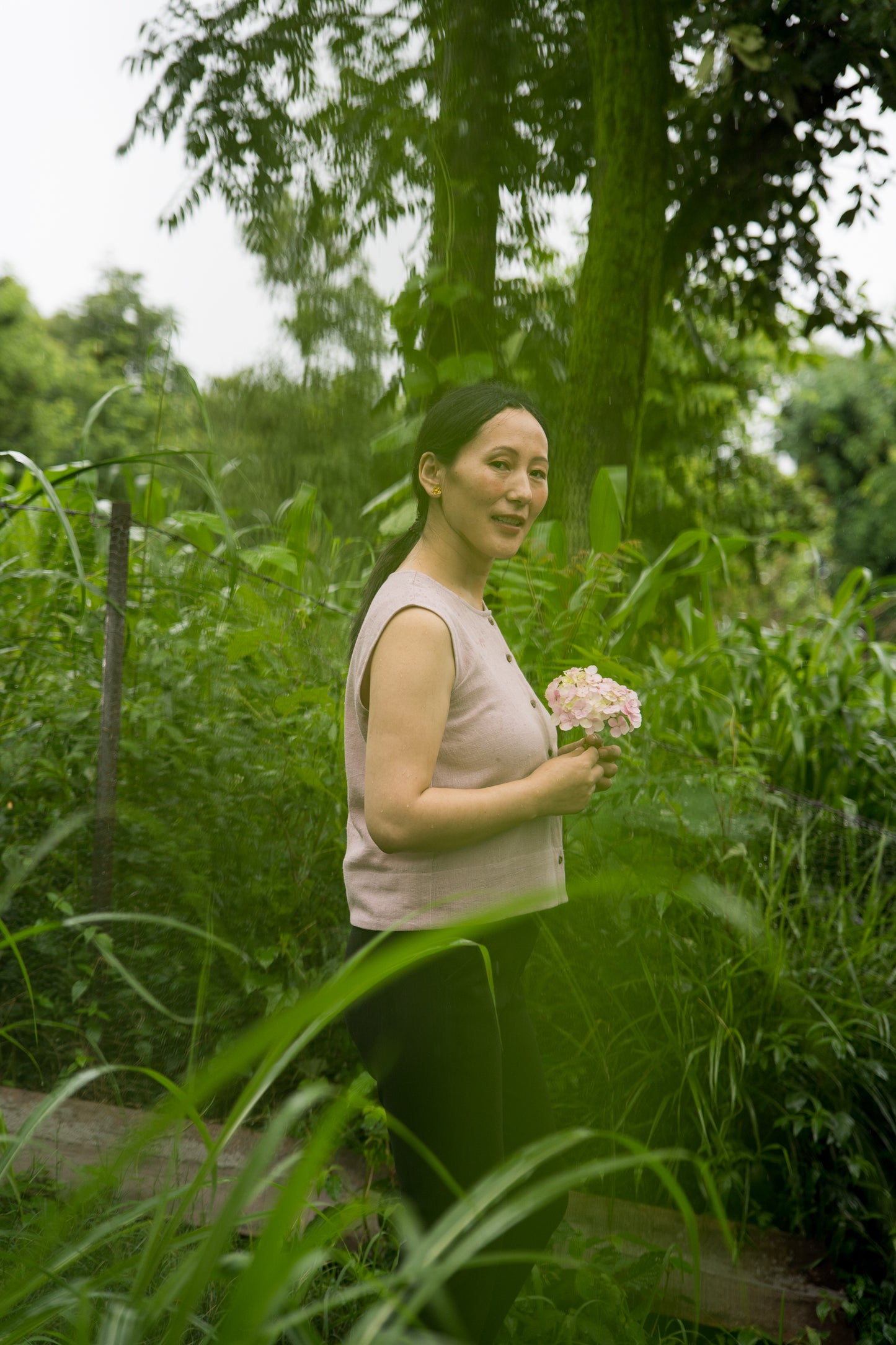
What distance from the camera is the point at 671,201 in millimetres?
4820

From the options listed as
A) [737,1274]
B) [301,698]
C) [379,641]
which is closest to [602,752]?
[379,641]

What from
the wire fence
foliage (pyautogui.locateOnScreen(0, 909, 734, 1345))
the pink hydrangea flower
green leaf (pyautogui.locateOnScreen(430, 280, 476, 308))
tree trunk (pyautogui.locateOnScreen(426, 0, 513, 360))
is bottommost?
the wire fence

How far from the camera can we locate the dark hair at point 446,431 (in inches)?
55.3

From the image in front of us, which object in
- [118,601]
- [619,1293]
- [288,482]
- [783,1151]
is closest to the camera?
[619,1293]

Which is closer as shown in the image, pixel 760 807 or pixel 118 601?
pixel 118 601

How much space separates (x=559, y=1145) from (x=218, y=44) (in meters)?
5.45

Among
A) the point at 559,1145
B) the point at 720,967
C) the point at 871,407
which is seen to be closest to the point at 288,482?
the point at 720,967

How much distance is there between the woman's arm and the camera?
119 centimetres

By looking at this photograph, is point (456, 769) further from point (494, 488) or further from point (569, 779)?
point (494, 488)

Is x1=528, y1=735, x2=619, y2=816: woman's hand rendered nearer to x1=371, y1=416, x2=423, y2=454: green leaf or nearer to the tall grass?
the tall grass

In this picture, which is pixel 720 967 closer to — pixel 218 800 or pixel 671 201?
pixel 218 800

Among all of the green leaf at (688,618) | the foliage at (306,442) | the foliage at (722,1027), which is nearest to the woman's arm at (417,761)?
the foliage at (722,1027)

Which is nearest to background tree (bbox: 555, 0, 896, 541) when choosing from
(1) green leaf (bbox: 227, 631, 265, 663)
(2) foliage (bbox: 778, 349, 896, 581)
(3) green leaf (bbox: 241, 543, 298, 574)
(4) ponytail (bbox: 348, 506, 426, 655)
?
(3) green leaf (bbox: 241, 543, 298, 574)

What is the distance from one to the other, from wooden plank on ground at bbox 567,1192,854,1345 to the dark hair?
1.38 m
